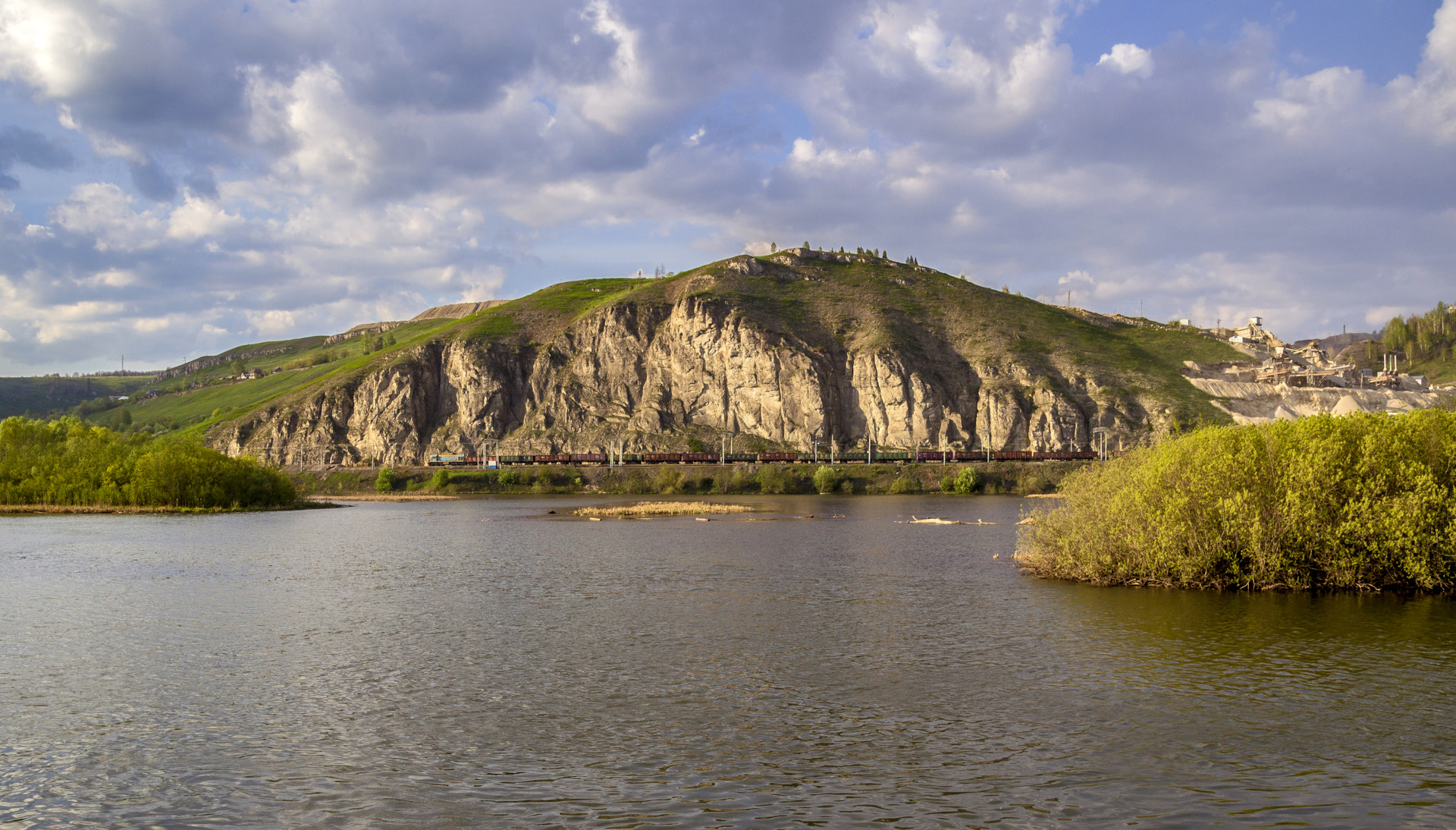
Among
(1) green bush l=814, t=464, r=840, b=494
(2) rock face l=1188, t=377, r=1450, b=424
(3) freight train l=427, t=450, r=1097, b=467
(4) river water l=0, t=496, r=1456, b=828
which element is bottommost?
(4) river water l=0, t=496, r=1456, b=828

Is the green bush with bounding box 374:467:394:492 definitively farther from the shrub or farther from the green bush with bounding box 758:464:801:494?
the green bush with bounding box 758:464:801:494

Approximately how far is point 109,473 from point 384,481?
5257 cm

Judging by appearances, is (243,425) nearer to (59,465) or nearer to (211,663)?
(59,465)

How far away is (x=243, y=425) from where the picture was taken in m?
188

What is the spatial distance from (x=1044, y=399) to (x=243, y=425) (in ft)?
542

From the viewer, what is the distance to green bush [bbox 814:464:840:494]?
439 feet

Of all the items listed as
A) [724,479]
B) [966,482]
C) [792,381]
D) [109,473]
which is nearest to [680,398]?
[792,381]

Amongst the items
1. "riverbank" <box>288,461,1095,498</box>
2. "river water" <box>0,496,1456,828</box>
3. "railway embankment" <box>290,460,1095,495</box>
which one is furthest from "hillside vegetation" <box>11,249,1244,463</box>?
"river water" <box>0,496,1456,828</box>

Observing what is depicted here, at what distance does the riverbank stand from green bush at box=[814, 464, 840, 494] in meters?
0.12

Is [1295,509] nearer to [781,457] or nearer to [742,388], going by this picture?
[781,457]

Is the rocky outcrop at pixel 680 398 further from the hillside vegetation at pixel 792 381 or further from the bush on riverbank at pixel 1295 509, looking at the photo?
the bush on riverbank at pixel 1295 509

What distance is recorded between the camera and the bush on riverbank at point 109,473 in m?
96.2

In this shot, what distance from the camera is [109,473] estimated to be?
97062mm

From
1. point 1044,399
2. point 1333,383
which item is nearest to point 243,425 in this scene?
point 1044,399
